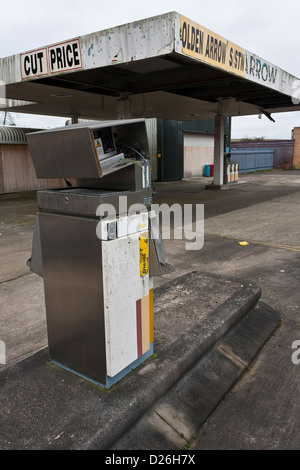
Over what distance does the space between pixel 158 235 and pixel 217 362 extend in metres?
1.21

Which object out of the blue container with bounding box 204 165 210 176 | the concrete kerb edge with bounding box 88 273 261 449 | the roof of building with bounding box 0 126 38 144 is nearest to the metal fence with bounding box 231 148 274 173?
the blue container with bounding box 204 165 210 176

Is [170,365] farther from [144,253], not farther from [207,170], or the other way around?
[207,170]

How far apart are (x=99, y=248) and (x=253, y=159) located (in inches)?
1134

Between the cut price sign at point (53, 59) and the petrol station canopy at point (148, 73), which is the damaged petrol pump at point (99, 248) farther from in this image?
the cut price sign at point (53, 59)

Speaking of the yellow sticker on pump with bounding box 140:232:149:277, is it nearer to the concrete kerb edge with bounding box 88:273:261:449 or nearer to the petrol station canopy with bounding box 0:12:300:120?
the concrete kerb edge with bounding box 88:273:261:449

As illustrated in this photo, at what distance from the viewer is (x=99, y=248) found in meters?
2.15

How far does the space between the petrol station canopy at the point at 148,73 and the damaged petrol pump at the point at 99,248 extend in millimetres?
5640

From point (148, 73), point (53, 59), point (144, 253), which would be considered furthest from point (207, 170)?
point (144, 253)

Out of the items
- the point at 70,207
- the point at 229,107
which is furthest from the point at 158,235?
the point at 229,107

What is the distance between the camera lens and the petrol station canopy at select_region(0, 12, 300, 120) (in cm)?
743

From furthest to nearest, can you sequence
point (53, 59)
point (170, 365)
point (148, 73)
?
point (148, 73) → point (53, 59) → point (170, 365)

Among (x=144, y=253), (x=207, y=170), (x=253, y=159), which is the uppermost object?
Result: (x=253, y=159)

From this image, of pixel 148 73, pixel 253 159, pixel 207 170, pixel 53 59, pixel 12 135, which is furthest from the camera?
pixel 253 159

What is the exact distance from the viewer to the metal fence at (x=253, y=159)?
27.3 meters
